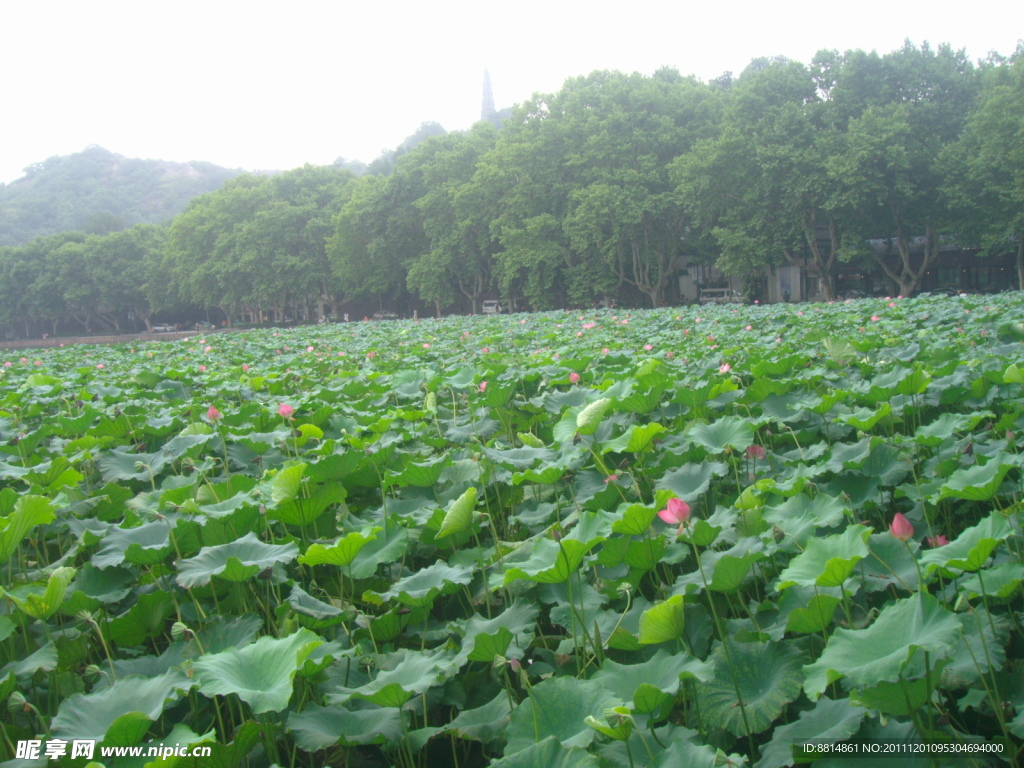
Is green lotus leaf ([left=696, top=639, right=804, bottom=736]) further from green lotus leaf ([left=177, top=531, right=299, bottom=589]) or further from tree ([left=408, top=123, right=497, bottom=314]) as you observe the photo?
tree ([left=408, top=123, right=497, bottom=314])

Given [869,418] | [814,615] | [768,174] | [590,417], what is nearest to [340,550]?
[590,417]

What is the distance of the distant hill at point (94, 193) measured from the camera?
253 ft

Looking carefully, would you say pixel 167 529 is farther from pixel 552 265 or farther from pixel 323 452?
pixel 552 265

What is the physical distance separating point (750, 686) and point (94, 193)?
11130cm

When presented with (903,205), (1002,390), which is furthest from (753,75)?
(1002,390)

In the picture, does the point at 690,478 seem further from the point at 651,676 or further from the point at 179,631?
the point at 179,631

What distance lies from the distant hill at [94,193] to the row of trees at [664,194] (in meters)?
44.8

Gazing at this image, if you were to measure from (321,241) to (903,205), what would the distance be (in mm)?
26799

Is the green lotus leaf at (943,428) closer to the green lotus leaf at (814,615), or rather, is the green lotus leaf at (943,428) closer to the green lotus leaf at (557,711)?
the green lotus leaf at (814,615)

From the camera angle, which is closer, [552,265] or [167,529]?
[167,529]

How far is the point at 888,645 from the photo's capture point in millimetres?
1100

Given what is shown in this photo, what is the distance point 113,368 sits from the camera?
27.0 ft

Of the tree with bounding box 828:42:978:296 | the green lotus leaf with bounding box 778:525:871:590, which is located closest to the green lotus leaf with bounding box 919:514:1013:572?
the green lotus leaf with bounding box 778:525:871:590

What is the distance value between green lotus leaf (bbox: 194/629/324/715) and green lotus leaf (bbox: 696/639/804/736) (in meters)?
0.70
